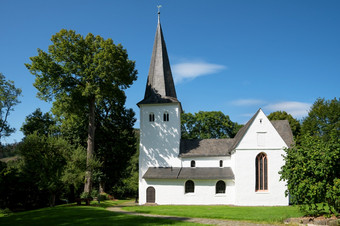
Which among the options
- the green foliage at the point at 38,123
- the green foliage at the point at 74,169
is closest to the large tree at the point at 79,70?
the green foliage at the point at 74,169

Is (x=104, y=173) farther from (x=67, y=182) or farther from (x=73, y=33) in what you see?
(x=73, y=33)

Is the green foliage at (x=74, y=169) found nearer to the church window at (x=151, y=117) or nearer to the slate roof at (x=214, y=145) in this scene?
the church window at (x=151, y=117)

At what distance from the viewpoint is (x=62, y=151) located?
89.4 feet

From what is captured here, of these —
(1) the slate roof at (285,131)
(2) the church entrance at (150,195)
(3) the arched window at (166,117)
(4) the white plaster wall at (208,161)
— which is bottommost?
(2) the church entrance at (150,195)

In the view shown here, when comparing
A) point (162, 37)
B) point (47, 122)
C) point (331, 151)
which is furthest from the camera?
point (47, 122)

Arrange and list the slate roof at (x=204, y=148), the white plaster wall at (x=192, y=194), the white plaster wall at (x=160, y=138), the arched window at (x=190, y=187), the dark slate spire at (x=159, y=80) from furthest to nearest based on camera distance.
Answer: the dark slate spire at (x=159, y=80) < the white plaster wall at (x=160, y=138) < the slate roof at (x=204, y=148) < the arched window at (x=190, y=187) < the white plaster wall at (x=192, y=194)

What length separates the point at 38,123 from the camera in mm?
47188

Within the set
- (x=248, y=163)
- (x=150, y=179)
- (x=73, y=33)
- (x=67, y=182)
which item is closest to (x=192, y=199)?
(x=150, y=179)

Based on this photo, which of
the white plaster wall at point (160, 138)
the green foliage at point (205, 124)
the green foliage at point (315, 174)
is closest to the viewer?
the green foliage at point (315, 174)

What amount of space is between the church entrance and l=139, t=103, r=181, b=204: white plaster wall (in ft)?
6.62

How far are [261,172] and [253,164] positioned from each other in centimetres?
116

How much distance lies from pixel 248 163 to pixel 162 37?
57.6 ft

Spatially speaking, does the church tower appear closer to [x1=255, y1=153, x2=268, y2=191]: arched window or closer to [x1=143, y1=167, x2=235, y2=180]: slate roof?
[x1=143, y1=167, x2=235, y2=180]: slate roof

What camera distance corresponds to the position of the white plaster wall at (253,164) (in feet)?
91.2
